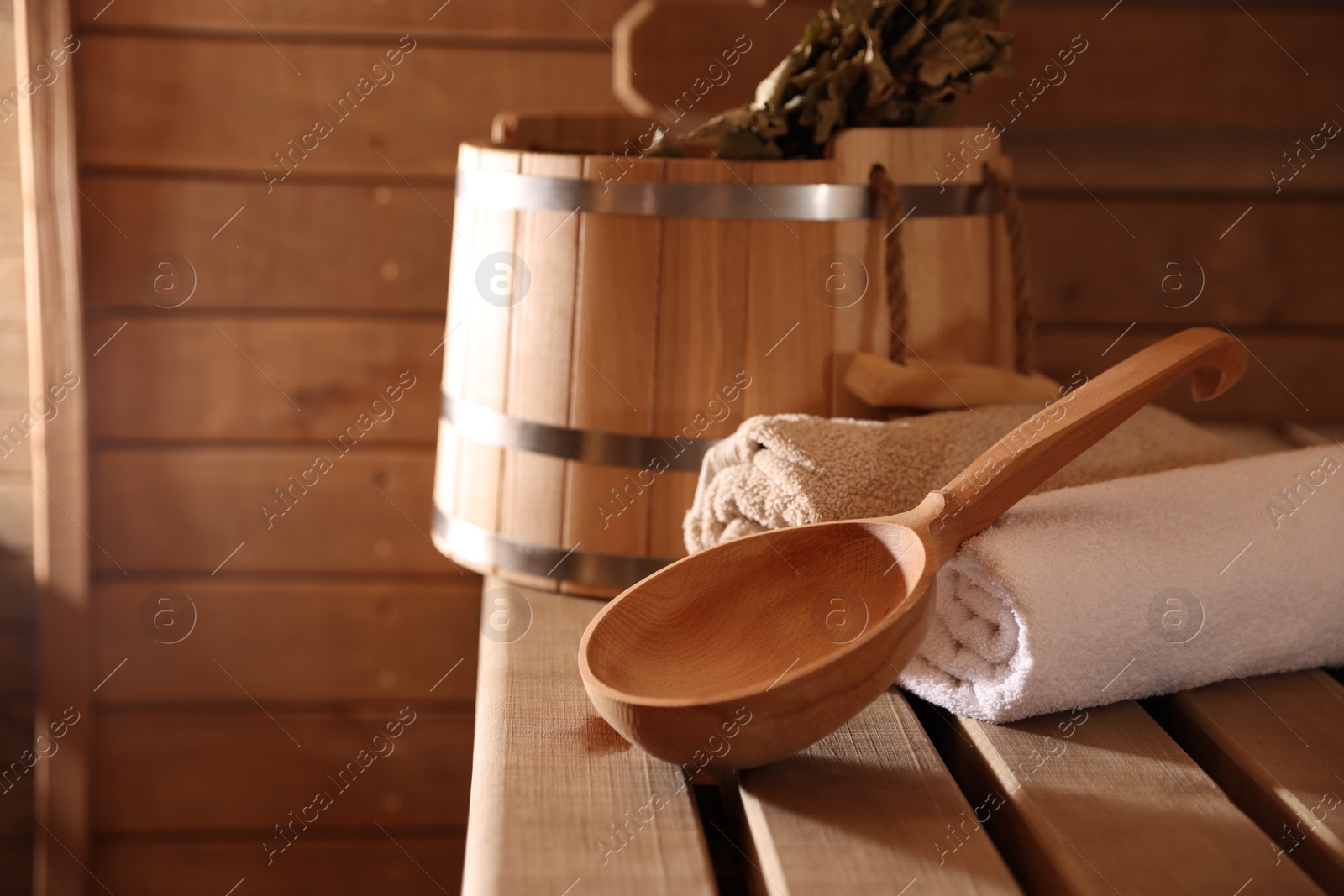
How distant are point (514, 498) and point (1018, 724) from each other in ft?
1.37

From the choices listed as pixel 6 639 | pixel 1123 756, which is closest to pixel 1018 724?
pixel 1123 756

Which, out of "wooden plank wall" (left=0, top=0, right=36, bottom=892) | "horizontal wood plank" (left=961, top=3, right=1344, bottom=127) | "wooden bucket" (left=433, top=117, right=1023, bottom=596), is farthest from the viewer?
"wooden plank wall" (left=0, top=0, right=36, bottom=892)

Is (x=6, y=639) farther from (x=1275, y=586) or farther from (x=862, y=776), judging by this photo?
(x=1275, y=586)

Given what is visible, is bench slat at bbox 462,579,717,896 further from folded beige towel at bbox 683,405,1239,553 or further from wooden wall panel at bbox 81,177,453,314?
wooden wall panel at bbox 81,177,453,314

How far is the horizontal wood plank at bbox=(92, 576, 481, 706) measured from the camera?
1542 mm

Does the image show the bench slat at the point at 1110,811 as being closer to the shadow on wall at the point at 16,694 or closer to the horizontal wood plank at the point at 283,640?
the horizontal wood plank at the point at 283,640

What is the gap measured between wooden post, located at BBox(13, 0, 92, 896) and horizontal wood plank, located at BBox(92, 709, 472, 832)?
50 mm

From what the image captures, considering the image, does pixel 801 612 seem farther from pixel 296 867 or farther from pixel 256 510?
pixel 296 867

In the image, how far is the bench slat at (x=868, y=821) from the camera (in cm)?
57

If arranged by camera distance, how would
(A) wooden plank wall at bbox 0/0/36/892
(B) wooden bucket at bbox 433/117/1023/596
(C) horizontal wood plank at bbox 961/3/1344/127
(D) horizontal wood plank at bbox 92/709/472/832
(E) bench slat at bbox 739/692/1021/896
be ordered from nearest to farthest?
(E) bench slat at bbox 739/692/1021/896 → (B) wooden bucket at bbox 433/117/1023/596 → (C) horizontal wood plank at bbox 961/3/1344/127 → (A) wooden plank wall at bbox 0/0/36/892 → (D) horizontal wood plank at bbox 92/709/472/832

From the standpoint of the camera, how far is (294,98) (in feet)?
4.62

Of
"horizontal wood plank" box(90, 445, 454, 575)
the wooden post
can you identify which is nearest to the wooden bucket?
"horizontal wood plank" box(90, 445, 454, 575)

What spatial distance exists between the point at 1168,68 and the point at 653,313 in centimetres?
88

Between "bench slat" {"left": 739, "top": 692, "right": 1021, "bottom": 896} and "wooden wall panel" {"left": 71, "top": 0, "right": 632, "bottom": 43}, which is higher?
"wooden wall panel" {"left": 71, "top": 0, "right": 632, "bottom": 43}
